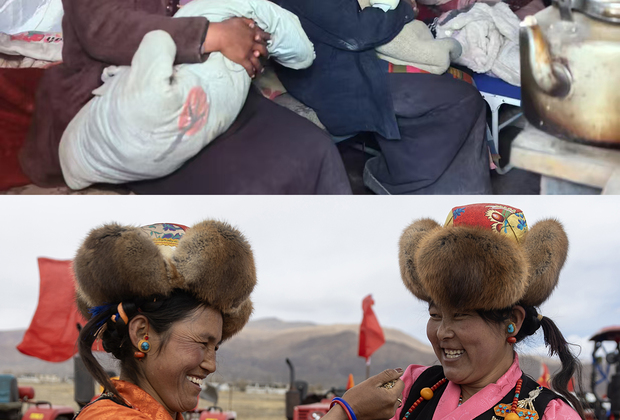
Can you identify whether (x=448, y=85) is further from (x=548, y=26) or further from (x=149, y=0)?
(x=149, y=0)

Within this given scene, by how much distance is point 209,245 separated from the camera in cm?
154

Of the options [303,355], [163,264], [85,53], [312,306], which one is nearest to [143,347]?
[163,264]

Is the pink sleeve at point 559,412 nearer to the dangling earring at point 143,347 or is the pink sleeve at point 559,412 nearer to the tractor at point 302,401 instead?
the dangling earring at point 143,347

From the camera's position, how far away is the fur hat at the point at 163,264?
1.49m

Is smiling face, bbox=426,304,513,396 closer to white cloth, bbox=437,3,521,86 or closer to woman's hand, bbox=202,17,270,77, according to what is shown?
woman's hand, bbox=202,17,270,77

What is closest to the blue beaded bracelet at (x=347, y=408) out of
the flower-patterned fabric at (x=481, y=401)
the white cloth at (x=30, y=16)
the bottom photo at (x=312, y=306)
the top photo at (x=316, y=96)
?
the bottom photo at (x=312, y=306)

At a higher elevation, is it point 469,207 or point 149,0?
point 469,207

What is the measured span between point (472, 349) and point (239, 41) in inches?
143

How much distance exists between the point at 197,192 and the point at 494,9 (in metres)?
2.57

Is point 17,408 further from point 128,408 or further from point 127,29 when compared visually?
point 128,408

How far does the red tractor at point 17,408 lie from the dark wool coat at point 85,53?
5.19 feet

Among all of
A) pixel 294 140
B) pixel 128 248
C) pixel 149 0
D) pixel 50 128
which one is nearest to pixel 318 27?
pixel 294 140

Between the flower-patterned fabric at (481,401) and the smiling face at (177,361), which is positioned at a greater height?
the smiling face at (177,361)

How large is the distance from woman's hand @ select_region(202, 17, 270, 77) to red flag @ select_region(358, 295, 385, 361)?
7.35 ft
